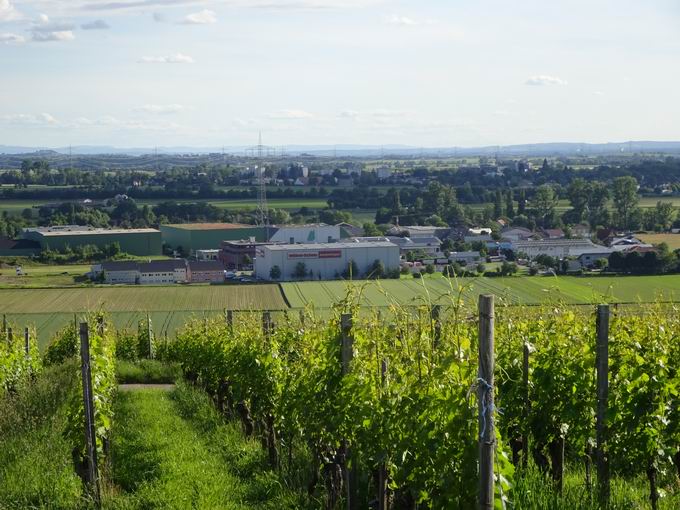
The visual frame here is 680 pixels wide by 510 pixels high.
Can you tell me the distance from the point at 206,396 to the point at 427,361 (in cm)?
782

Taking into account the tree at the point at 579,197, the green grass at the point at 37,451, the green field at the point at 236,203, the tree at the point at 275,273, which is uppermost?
the green grass at the point at 37,451

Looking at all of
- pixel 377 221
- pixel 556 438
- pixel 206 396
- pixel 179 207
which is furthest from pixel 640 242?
pixel 556 438

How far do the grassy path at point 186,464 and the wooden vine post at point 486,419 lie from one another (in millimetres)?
2897

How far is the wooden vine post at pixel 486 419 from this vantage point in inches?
178

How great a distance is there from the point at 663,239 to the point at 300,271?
28.8 m

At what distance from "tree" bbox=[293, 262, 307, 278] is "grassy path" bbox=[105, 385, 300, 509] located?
44.7 metres

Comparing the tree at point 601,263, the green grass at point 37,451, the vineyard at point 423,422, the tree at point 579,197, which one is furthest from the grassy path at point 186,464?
the tree at point 579,197

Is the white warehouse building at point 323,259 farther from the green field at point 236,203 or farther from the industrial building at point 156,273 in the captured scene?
the green field at point 236,203

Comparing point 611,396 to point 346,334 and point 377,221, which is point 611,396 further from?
point 377,221

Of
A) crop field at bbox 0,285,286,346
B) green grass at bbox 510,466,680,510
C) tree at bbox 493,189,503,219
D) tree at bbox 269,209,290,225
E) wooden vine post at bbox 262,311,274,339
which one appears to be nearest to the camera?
green grass at bbox 510,466,680,510

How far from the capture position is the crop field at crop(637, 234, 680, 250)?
63.7m

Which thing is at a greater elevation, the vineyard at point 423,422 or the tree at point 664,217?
the vineyard at point 423,422

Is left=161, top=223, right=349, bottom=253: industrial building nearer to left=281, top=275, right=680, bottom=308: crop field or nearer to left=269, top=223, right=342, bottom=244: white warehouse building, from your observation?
left=269, top=223, right=342, bottom=244: white warehouse building

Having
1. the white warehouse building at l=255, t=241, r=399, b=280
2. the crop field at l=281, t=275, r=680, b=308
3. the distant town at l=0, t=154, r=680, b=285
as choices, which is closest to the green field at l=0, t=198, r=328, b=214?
the distant town at l=0, t=154, r=680, b=285
